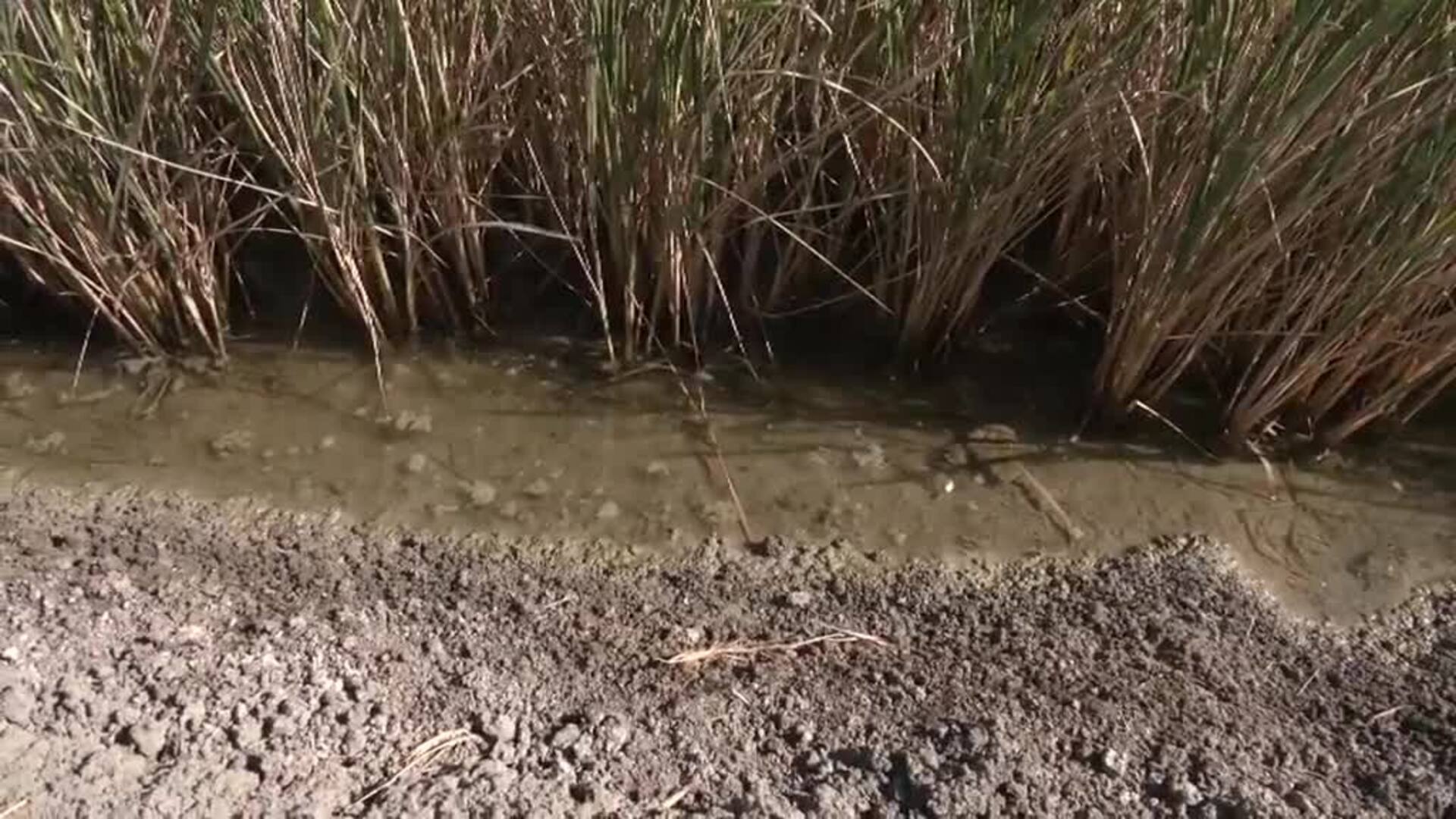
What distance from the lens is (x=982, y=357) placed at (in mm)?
2428

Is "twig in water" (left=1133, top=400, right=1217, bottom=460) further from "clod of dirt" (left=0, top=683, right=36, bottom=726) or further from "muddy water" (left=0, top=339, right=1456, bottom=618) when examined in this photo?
"clod of dirt" (left=0, top=683, right=36, bottom=726)

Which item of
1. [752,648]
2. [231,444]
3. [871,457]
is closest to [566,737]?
[752,648]

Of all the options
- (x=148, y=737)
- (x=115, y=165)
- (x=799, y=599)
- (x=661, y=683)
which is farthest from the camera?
(x=115, y=165)

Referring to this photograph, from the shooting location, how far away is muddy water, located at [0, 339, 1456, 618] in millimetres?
2135

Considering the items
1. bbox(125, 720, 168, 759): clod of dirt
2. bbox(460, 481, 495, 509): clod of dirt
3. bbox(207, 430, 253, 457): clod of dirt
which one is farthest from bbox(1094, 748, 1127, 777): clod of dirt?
bbox(207, 430, 253, 457): clod of dirt

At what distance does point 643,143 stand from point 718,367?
0.46 metres

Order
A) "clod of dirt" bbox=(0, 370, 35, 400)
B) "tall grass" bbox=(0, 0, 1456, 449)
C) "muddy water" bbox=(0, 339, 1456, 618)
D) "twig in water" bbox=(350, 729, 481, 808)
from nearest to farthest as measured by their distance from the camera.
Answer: "twig in water" bbox=(350, 729, 481, 808), "tall grass" bbox=(0, 0, 1456, 449), "muddy water" bbox=(0, 339, 1456, 618), "clod of dirt" bbox=(0, 370, 35, 400)

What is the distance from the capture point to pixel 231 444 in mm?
2279

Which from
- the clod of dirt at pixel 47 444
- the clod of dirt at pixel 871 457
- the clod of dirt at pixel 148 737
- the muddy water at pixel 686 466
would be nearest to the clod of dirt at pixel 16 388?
the muddy water at pixel 686 466

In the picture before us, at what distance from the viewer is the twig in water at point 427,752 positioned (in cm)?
166

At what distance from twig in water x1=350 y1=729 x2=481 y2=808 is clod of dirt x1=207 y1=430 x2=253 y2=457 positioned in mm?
741

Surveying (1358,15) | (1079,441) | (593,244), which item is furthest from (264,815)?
(1358,15)

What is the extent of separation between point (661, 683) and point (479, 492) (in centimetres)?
51

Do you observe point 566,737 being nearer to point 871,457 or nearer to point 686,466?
point 686,466
